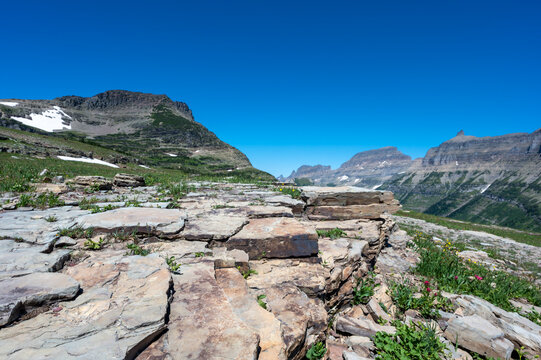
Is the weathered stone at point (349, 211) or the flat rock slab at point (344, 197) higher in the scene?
the flat rock slab at point (344, 197)

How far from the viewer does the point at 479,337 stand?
5273 mm

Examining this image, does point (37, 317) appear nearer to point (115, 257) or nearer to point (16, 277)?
point (16, 277)

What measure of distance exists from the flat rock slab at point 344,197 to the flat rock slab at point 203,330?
7.14 meters

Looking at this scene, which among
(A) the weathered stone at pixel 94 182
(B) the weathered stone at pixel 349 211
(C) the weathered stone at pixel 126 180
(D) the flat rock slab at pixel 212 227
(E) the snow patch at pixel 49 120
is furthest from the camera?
(E) the snow patch at pixel 49 120

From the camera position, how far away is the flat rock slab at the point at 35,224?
16.0 feet

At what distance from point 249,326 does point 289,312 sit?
1.10 m

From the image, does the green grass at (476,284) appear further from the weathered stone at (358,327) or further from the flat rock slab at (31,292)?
the flat rock slab at (31,292)

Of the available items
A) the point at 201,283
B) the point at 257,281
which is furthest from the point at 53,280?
the point at 257,281

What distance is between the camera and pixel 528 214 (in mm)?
186750

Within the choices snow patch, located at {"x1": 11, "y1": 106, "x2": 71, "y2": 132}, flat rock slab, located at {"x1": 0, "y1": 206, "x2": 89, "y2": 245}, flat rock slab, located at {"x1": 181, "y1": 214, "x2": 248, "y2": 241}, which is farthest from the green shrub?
snow patch, located at {"x1": 11, "y1": 106, "x2": 71, "y2": 132}

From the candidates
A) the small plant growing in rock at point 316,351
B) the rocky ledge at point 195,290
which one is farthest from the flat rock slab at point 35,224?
the small plant growing in rock at point 316,351

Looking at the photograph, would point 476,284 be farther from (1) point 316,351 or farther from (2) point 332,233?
(1) point 316,351

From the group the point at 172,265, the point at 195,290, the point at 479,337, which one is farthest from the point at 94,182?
the point at 479,337

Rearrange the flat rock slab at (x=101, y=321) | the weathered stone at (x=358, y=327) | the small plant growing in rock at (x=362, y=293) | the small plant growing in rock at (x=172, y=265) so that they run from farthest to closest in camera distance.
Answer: the small plant growing in rock at (x=362, y=293) < the weathered stone at (x=358, y=327) < the small plant growing in rock at (x=172, y=265) < the flat rock slab at (x=101, y=321)
